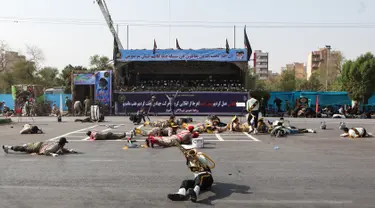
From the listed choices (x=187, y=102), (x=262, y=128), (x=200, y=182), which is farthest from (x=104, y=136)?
(x=187, y=102)

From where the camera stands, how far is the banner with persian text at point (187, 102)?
34969 mm

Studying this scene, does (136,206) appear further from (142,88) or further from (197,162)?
(142,88)

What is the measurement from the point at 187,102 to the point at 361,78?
695 inches

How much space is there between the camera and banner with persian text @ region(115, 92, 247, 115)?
34969 mm

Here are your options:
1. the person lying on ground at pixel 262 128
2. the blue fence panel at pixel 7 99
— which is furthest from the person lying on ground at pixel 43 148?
the blue fence panel at pixel 7 99

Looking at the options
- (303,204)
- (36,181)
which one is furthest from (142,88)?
(303,204)

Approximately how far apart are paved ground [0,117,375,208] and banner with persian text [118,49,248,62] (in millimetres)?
26075

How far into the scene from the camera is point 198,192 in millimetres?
6242

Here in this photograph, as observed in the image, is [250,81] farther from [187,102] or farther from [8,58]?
[8,58]

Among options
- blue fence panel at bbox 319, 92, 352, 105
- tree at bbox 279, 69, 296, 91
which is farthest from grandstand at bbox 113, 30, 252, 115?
tree at bbox 279, 69, 296, 91

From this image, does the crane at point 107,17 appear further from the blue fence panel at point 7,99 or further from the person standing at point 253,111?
the person standing at point 253,111

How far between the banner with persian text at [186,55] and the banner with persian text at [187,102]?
16.5 ft

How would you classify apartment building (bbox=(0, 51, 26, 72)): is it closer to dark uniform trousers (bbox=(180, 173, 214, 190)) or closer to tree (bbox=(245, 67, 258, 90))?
tree (bbox=(245, 67, 258, 90))

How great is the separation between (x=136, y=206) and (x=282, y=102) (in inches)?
1201
